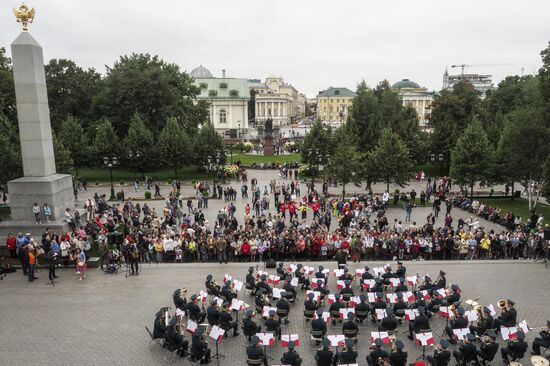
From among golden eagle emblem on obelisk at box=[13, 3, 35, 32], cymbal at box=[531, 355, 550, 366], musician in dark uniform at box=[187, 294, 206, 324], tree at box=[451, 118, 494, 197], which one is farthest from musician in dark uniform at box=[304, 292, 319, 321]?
tree at box=[451, 118, 494, 197]

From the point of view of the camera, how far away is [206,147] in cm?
5081

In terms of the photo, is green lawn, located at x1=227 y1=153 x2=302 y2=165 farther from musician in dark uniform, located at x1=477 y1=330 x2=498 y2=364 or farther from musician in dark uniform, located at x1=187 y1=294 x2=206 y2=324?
musician in dark uniform, located at x1=477 y1=330 x2=498 y2=364

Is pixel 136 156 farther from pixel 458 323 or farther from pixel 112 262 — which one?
pixel 458 323

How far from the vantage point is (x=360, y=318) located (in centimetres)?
1405

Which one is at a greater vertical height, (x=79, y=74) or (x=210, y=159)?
(x=79, y=74)

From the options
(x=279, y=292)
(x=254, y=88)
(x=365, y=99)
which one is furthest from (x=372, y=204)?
(x=254, y=88)

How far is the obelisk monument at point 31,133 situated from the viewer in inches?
907

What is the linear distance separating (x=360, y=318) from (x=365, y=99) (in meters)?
51.8

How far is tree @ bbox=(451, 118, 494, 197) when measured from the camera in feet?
118

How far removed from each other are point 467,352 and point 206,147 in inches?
1666

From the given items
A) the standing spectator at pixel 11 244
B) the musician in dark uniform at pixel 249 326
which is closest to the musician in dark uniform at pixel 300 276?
the musician in dark uniform at pixel 249 326

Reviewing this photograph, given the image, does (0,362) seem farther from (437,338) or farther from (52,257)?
(437,338)

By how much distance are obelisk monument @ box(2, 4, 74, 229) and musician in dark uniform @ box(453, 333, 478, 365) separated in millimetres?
20189

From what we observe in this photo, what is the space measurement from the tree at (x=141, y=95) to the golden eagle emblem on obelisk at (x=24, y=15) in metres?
32.5
